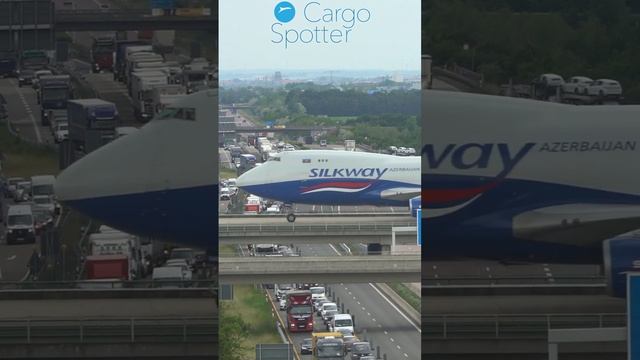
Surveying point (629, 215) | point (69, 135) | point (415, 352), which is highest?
point (69, 135)

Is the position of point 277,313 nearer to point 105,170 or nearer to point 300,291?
point 300,291

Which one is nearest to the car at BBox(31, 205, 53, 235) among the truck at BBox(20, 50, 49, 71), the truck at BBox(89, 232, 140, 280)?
the truck at BBox(89, 232, 140, 280)

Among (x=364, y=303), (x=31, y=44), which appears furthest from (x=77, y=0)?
(x=364, y=303)

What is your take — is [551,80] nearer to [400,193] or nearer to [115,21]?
[400,193]

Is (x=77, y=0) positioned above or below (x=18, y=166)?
above

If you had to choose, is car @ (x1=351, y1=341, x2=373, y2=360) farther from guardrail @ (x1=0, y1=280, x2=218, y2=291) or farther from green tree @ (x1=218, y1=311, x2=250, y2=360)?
guardrail @ (x1=0, y1=280, x2=218, y2=291)

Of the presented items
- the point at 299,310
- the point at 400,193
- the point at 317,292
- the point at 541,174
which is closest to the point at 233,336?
the point at 299,310


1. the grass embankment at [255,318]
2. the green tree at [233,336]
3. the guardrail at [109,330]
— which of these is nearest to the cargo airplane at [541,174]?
the grass embankment at [255,318]
